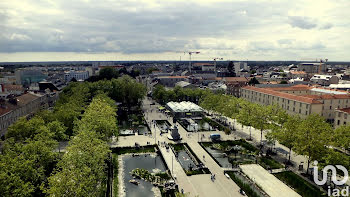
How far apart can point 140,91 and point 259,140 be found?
2328 inches

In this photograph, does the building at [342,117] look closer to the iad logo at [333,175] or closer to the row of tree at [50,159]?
the iad logo at [333,175]

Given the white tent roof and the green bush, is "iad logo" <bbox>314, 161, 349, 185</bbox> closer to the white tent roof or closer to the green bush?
the green bush

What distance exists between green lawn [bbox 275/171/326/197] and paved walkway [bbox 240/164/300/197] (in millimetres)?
1023

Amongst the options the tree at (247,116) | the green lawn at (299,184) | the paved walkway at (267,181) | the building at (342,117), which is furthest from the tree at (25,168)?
the building at (342,117)

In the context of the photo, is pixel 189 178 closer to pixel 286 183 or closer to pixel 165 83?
pixel 286 183

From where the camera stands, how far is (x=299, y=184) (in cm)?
3909

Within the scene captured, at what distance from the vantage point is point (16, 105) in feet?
244

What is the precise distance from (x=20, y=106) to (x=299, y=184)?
263 feet

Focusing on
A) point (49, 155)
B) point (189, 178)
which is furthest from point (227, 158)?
point (49, 155)

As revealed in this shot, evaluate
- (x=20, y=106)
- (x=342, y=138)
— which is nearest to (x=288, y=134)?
(x=342, y=138)

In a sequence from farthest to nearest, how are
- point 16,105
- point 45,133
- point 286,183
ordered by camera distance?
point 16,105, point 45,133, point 286,183

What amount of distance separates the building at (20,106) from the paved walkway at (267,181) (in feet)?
207

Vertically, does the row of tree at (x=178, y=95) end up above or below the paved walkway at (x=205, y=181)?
above

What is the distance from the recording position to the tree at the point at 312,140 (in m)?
40.1
